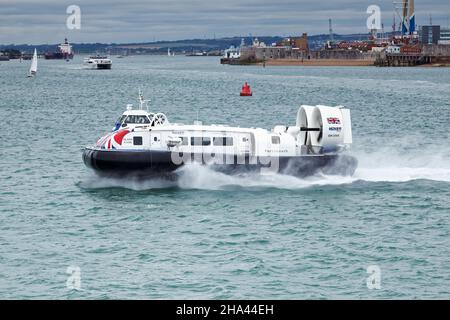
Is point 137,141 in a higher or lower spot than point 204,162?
higher

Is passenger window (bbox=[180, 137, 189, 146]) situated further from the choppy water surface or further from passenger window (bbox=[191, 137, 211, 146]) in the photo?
the choppy water surface

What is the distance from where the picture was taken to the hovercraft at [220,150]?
37656 millimetres

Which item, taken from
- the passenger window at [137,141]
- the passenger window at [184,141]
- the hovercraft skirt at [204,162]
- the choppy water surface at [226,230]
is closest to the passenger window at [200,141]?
the passenger window at [184,141]

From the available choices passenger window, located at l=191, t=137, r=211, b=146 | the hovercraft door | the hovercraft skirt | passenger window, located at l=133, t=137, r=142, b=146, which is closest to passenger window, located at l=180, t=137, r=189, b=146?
passenger window, located at l=191, t=137, r=211, b=146

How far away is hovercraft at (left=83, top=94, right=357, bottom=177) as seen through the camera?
37656 mm

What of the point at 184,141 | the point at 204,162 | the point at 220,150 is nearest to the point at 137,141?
the point at 184,141

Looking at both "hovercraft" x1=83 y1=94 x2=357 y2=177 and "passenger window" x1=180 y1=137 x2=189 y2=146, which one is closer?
"hovercraft" x1=83 y1=94 x2=357 y2=177

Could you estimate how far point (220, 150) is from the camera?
38562mm

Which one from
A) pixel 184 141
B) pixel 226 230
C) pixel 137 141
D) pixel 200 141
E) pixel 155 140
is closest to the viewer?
pixel 226 230

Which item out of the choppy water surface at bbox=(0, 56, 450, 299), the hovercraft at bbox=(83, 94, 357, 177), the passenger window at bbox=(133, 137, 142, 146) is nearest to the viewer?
the choppy water surface at bbox=(0, 56, 450, 299)

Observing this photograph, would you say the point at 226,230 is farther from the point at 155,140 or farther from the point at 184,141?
the point at 155,140
